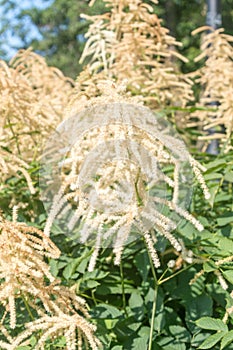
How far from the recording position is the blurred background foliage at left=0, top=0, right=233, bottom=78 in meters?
18.0

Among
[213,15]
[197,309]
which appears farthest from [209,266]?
[213,15]

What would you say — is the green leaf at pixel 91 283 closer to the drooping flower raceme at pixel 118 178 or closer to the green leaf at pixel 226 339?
the drooping flower raceme at pixel 118 178

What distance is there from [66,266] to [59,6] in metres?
20.2

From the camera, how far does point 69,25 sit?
21.9 meters

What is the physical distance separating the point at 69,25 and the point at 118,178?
67.6 feet

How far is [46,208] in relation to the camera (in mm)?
2311

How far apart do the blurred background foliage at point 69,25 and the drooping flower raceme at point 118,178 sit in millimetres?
12647

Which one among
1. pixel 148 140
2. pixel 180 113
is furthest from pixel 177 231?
pixel 180 113

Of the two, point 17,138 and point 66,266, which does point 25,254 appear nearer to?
point 66,266

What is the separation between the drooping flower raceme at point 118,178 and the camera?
179cm

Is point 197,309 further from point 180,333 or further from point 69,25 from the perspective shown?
point 69,25

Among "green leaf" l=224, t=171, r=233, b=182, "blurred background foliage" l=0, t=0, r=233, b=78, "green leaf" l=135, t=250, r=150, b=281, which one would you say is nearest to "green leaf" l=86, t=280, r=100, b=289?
"green leaf" l=135, t=250, r=150, b=281

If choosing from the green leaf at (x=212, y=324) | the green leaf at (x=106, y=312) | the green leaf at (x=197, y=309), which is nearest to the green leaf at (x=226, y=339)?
the green leaf at (x=212, y=324)

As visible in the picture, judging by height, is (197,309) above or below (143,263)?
below
